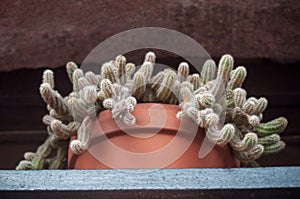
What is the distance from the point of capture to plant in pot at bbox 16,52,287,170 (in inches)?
39.6

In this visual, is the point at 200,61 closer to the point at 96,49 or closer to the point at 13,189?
the point at 96,49

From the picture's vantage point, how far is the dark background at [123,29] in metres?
1.28

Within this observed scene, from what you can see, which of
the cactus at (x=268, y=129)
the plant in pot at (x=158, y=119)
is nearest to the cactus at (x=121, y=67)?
the plant in pot at (x=158, y=119)

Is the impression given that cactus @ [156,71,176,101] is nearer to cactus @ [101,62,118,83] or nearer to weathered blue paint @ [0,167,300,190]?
cactus @ [101,62,118,83]

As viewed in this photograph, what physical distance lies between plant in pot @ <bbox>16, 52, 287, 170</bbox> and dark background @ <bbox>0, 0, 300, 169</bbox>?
7.7 inches

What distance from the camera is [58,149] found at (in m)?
1.15

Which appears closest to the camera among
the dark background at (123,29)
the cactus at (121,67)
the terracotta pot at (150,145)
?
the terracotta pot at (150,145)

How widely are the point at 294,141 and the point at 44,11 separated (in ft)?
2.19

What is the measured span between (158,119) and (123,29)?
344 millimetres

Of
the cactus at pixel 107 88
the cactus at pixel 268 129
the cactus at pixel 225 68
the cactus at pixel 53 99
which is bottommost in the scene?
the cactus at pixel 268 129

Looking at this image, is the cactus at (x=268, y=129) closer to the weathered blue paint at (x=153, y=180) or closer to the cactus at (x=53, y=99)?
the weathered blue paint at (x=153, y=180)

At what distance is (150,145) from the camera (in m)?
1.01

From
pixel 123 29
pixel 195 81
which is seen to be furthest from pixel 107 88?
pixel 123 29

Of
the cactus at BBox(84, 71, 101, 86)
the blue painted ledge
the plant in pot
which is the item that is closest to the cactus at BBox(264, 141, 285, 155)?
the plant in pot
